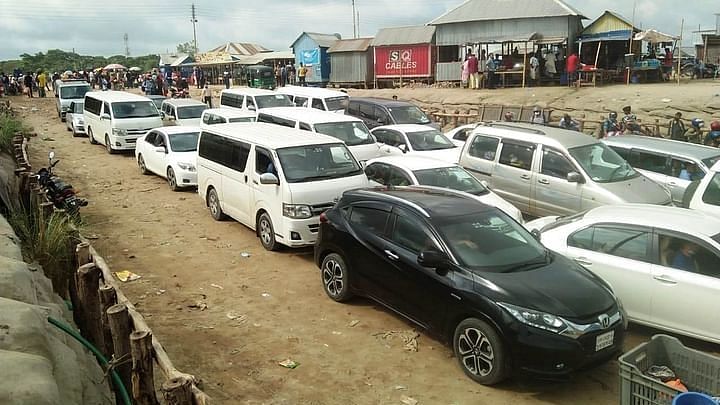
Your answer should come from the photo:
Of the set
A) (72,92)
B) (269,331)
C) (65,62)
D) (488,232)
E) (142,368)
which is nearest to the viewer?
(142,368)

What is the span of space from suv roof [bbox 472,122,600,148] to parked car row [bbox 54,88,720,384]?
1.6 inches

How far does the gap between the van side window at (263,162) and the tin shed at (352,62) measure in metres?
27.4

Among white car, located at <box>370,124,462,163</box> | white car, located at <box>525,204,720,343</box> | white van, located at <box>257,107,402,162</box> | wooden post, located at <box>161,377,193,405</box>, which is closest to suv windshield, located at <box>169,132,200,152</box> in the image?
white van, located at <box>257,107,402,162</box>

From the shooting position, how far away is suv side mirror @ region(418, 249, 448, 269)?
6.33 meters

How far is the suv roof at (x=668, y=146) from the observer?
1124 cm

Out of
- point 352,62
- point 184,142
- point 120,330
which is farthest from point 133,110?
point 352,62

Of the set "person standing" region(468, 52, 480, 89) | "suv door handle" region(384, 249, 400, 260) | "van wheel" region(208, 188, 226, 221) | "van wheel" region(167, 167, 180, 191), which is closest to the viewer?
"suv door handle" region(384, 249, 400, 260)

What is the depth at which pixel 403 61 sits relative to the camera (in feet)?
115

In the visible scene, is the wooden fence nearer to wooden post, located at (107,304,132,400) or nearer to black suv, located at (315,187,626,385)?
wooden post, located at (107,304,132,400)

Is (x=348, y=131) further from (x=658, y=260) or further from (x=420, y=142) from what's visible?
(x=658, y=260)

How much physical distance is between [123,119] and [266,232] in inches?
458

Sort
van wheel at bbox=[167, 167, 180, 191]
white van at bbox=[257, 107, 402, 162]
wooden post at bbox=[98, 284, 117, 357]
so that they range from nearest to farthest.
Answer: wooden post at bbox=[98, 284, 117, 357], white van at bbox=[257, 107, 402, 162], van wheel at bbox=[167, 167, 180, 191]

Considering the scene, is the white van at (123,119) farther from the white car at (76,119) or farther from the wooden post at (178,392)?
the wooden post at (178,392)

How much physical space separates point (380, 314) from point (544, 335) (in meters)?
2.58
